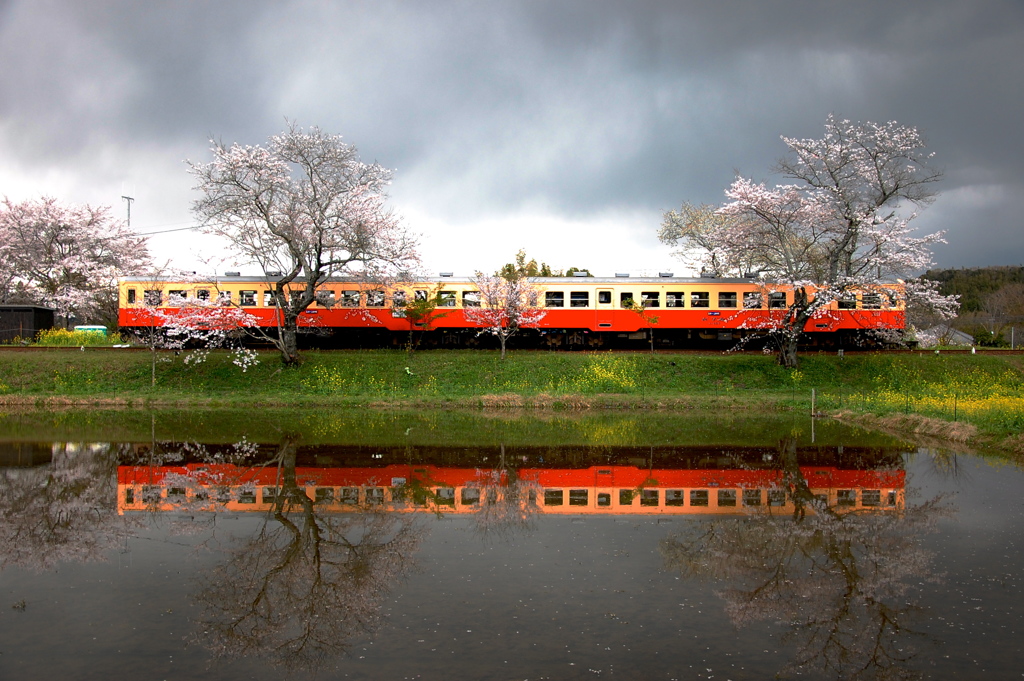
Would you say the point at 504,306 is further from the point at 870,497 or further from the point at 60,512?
the point at 60,512

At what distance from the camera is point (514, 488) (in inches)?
500

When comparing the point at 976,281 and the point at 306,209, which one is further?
the point at 976,281

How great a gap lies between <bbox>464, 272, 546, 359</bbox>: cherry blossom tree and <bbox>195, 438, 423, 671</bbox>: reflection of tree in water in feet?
69.5

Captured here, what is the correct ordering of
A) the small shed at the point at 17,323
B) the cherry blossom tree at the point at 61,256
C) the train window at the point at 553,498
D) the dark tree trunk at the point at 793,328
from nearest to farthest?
the train window at the point at 553,498, the dark tree trunk at the point at 793,328, the small shed at the point at 17,323, the cherry blossom tree at the point at 61,256

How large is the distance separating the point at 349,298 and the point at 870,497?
80.9 feet

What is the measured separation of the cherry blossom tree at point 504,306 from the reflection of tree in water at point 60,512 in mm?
18105

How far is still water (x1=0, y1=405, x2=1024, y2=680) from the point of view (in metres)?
6.34

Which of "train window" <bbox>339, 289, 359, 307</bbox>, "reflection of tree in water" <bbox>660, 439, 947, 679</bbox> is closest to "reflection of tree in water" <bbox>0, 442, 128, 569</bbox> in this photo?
"reflection of tree in water" <bbox>660, 439, 947, 679</bbox>

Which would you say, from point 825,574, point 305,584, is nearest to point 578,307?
point 825,574

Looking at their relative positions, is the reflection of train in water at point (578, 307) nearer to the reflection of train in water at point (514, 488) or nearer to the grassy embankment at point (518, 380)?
the grassy embankment at point (518, 380)

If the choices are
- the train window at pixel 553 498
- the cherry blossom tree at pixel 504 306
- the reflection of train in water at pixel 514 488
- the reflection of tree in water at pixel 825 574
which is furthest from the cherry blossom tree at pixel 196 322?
the reflection of tree in water at pixel 825 574

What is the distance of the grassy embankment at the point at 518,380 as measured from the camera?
Answer: 25.4 metres

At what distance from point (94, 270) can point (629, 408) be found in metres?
32.9

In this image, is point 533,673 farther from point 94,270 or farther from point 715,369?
point 94,270
